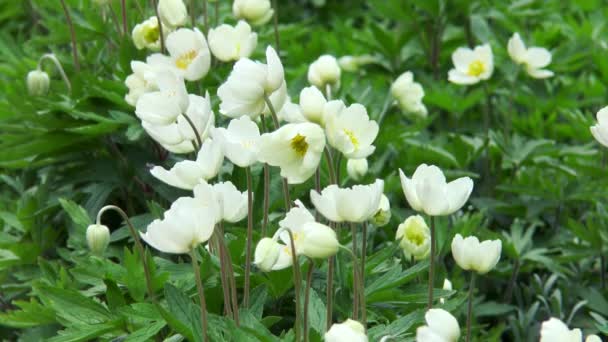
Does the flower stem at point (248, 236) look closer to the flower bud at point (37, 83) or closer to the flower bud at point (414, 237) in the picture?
the flower bud at point (414, 237)

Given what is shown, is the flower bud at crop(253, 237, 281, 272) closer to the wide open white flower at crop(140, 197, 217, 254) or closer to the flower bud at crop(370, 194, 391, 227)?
the wide open white flower at crop(140, 197, 217, 254)

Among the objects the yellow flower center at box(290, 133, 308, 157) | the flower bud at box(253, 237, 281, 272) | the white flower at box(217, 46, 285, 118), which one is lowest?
the flower bud at box(253, 237, 281, 272)

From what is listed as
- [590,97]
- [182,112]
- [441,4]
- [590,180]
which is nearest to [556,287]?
[590,180]

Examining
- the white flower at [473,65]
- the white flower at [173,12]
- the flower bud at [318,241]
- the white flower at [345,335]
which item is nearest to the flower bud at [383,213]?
the flower bud at [318,241]

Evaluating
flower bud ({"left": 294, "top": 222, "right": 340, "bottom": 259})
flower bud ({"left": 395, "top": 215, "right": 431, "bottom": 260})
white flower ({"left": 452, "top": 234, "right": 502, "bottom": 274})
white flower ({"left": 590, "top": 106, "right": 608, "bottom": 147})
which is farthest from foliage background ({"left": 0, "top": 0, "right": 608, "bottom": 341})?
white flower ({"left": 590, "top": 106, "right": 608, "bottom": 147})

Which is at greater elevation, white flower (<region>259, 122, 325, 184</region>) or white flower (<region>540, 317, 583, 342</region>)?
white flower (<region>259, 122, 325, 184</region>)

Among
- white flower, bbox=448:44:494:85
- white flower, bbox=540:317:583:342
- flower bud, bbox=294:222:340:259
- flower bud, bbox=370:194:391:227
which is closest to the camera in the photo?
white flower, bbox=540:317:583:342
